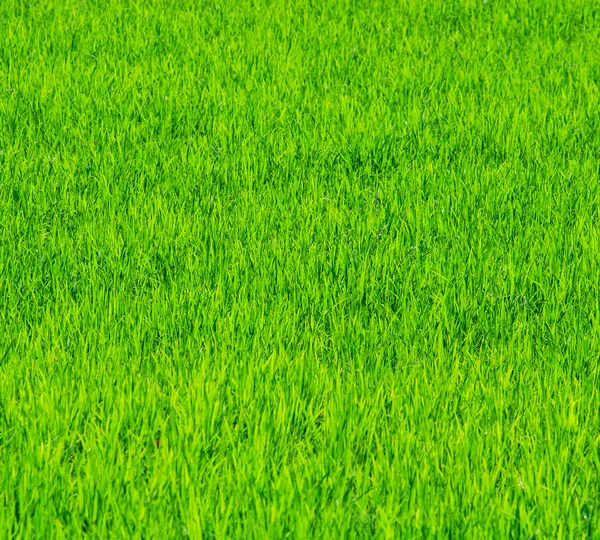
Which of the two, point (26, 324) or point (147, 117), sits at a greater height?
point (147, 117)

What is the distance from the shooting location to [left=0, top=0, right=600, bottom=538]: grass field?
2092 mm

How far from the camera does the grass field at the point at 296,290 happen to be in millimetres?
2092

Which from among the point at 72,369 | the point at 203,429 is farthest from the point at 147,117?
the point at 203,429

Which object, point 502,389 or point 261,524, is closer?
point 261,524

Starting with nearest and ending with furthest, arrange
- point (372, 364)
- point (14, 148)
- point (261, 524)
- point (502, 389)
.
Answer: point (261, 524), point (502, 389), point (372, 364), point (14, 148)

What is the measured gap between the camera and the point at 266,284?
307 cm

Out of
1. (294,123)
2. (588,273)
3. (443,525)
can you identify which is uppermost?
(294,123)

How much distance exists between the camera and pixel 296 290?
3.06 metres

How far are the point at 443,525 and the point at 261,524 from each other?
44 cm

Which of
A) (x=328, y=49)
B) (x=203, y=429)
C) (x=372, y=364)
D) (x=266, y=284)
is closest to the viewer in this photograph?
(x=203, y=429)

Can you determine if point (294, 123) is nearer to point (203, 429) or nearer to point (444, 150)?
point (444, 150)

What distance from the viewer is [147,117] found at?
184 inches

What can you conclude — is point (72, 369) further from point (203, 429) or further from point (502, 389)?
point (502, 389)

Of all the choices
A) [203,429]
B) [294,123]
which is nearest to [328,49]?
[294,123]
